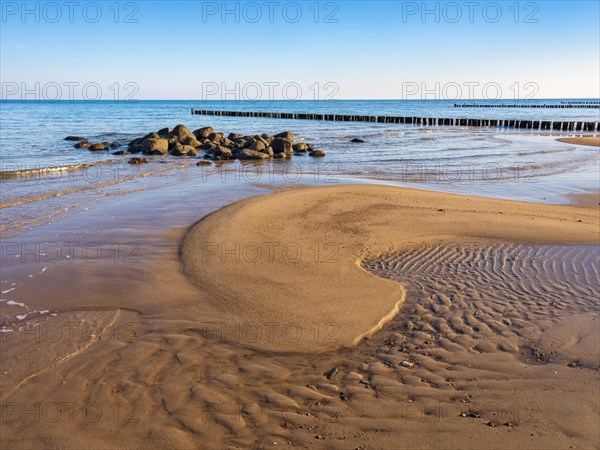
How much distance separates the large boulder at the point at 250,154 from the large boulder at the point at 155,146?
4551 mm

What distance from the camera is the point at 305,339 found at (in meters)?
5.22

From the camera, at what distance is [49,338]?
511cm

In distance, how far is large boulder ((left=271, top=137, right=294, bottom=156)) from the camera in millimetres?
24692

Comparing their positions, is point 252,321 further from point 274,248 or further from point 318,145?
point 318,145

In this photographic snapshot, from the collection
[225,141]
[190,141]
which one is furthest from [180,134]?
[225,141]

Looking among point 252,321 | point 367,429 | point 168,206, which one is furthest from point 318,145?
point 367,429

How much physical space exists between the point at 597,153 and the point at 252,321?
2645cm

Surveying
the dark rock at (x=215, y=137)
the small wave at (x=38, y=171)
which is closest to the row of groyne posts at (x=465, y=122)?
the dark rock at (x=215, y=137)

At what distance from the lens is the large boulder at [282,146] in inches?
972

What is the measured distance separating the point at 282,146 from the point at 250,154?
2.29 metres

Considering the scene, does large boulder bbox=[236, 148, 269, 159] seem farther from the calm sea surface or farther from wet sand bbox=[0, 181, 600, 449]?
wet sand bbox=[0, 181, 600, 449]

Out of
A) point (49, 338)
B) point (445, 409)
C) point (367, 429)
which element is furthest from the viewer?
point (49, 338)

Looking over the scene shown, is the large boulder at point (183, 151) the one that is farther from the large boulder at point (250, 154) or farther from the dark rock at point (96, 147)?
the dark rock at point (96, 147)

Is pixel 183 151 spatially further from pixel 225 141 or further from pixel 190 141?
pixel 225 141
